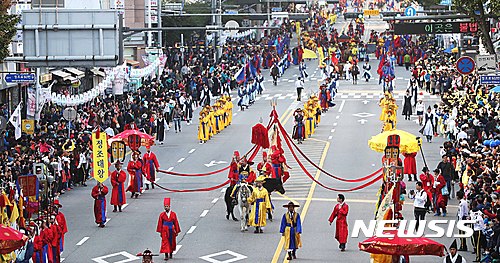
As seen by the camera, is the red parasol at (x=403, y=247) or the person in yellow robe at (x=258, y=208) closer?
the red parasol at (x=403, y=247)

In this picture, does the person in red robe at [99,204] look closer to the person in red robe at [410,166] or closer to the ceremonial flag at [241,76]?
A: the person in red robe at [410,166]

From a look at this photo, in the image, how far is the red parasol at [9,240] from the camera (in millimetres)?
21711

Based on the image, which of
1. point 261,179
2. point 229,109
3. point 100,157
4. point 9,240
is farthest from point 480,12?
point 9,240

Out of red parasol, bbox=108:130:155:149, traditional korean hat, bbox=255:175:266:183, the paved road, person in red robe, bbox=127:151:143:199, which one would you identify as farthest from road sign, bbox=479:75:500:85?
person in red robe, bbox=127:151:143:199

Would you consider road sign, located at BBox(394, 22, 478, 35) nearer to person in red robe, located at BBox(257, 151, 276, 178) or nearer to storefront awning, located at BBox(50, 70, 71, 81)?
person in red robe, located at BBox(257, 151, 276, 178)

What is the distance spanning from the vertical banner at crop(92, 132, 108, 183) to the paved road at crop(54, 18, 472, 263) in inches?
35.4

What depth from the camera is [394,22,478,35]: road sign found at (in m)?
41.2

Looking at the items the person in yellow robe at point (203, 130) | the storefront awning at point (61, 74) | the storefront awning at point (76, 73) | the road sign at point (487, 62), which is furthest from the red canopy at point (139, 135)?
the storefront awning at point (76, 73)

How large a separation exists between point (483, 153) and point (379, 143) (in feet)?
9.82

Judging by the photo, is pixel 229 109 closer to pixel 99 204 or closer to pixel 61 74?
Answer: pixel 61 74

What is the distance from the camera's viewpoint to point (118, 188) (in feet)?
109

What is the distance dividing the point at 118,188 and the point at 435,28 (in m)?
13.5

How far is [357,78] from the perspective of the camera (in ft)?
242

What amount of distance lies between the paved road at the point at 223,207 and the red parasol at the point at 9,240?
16.0ft
